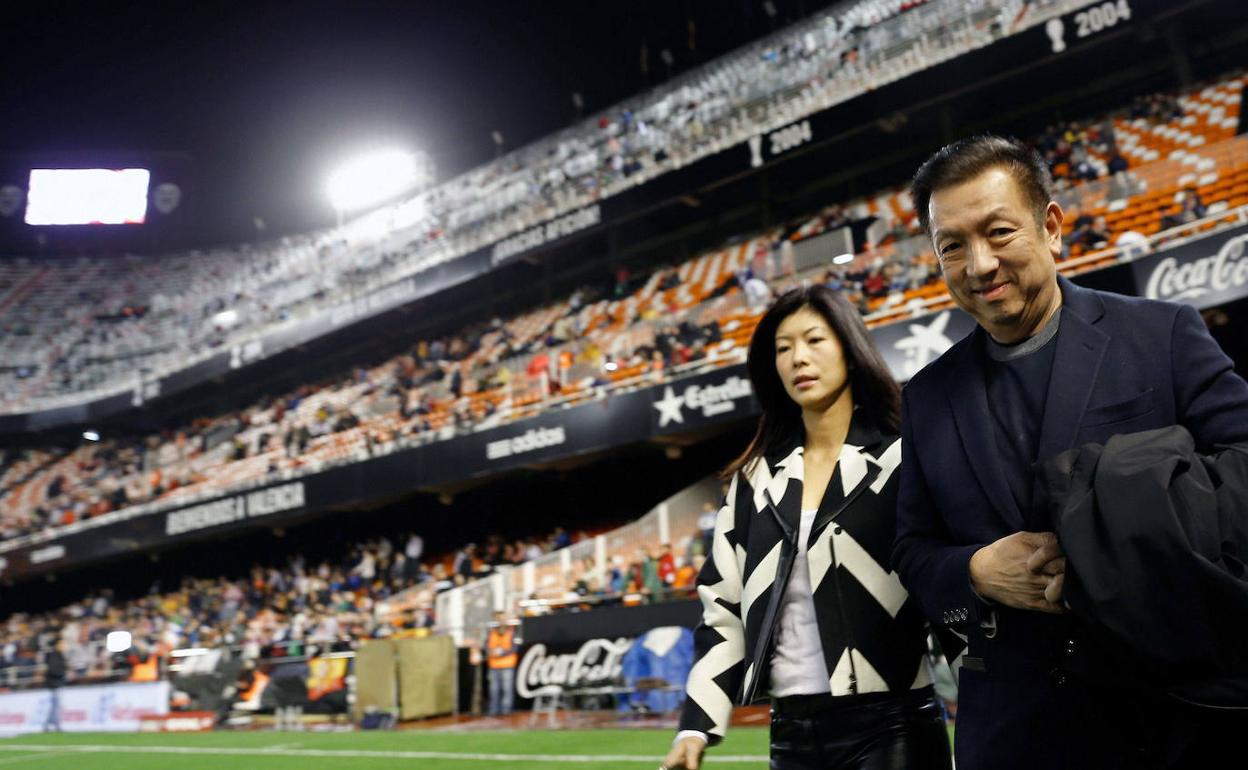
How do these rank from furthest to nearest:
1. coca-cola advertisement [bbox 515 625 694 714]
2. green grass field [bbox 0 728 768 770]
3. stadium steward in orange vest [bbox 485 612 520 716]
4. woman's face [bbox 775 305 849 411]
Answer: stadium steward in orange vest [bbox 485 612 520 716], coca-cola advertisement [bbox 515 625 694 714], green grass field [bbox 0 728 768 770], woman's face [bbox 775 305 849 411]

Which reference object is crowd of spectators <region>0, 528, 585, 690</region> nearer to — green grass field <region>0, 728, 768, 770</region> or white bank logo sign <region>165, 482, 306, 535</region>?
white bank logo sign <region>165, 482, 306, 535</region>

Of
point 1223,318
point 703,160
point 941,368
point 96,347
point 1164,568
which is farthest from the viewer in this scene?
point 96,347

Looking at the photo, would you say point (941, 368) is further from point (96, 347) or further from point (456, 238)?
point (96, 347)

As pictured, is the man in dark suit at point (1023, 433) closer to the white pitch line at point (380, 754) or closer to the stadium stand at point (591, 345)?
the white pitch line at point (380, 754)

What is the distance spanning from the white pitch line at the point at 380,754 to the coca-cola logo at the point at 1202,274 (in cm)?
784

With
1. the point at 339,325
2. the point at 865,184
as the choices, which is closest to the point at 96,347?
the point at 339,325

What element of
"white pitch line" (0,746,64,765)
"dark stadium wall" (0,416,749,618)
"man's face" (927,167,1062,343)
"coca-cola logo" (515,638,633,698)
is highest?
"dark stadium wall" (0,416,749,618)

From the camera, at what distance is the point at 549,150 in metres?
27.3

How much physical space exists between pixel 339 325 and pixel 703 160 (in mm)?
11891

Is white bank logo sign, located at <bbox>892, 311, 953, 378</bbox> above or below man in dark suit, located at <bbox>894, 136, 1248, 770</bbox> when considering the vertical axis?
above

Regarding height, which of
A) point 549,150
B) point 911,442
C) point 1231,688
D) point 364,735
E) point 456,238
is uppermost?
point 549,150

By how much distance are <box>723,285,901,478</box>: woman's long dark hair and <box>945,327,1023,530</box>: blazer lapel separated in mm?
634

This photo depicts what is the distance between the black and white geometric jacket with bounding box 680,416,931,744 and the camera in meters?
2.11

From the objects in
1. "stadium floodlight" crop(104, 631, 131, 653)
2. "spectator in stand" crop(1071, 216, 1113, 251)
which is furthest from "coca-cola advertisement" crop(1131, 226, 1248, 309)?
"stadium floodlight" crop(104, 631, 131, 653)
